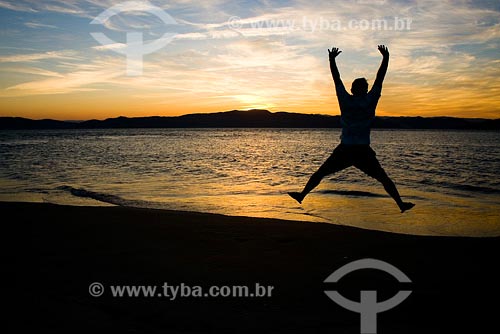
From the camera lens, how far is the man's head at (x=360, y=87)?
5789mm

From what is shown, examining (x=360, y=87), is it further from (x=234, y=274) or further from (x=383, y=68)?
(x=234, y=274)

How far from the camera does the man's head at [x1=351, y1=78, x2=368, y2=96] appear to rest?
579 centimetres

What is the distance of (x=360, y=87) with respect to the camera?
5789mm

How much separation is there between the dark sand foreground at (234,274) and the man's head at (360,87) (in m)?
2.40

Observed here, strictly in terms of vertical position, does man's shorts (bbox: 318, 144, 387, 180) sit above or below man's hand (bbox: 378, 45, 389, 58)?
below

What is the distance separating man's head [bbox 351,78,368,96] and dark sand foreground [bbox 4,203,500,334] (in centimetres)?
240

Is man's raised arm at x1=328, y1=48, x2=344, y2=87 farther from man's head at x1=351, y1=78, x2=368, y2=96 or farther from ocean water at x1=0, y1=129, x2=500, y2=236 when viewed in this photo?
ocean water at x1=0, y1=129, x2=500, y2=236

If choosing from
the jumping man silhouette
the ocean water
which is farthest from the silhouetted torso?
the ocean water

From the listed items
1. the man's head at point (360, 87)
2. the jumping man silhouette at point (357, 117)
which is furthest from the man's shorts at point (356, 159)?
the man's head at point (360, 87)

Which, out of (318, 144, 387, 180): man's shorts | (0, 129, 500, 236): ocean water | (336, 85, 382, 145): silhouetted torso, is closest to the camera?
(336, 85, 382, 145): silhouetted torso

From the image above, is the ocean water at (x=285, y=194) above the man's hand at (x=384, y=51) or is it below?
below

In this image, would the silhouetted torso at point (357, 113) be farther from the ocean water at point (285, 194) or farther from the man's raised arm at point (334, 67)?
the ocean water at point (285, 194)

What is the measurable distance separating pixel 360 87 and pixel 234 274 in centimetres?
309

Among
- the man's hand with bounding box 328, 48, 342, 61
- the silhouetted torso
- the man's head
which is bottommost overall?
the silhouetted torso
